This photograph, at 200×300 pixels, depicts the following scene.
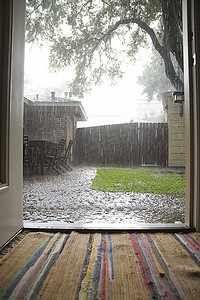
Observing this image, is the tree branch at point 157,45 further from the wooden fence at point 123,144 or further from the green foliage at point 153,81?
the green foliage at point 153,81

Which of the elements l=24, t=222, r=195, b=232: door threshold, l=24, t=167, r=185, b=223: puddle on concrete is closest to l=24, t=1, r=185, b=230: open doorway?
l=24, t=167, r=185, b=223: puddle on concrete

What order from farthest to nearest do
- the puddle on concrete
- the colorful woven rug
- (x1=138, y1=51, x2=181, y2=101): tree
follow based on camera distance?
(x1=138, y1=51, x2=181, y2=101): tree, the puddle on concrete, the colorful woven rug

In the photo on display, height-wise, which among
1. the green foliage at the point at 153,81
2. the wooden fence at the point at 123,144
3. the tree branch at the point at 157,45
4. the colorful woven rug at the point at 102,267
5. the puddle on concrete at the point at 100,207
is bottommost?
the puddle on concrete at the point at 100,207

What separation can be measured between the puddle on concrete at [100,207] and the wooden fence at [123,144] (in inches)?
193

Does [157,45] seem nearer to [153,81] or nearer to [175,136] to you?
[175,136]

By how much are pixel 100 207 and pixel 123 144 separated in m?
5.82

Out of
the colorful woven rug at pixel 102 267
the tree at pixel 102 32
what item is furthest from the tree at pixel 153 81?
the colorful woven rug at pixel 102 267

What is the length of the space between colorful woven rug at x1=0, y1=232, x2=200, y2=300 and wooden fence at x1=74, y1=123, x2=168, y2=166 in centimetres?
629

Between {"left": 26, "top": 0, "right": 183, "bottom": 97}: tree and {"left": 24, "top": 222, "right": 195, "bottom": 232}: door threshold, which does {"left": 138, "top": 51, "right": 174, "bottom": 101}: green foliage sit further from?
{"left": 24, "top": 222, "right": 195, "bottom": 232}: door threshold

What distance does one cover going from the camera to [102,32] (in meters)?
5.16

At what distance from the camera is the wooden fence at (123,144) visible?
7.21 meters

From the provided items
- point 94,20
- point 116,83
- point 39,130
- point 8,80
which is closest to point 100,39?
point 94,20

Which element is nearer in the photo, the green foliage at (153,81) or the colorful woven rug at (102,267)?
the colorful woven rug at (102,267)

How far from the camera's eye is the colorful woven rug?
25.9 inches
